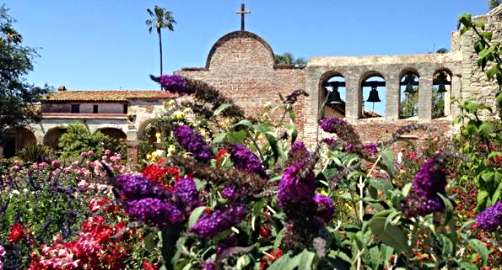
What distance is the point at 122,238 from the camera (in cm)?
345

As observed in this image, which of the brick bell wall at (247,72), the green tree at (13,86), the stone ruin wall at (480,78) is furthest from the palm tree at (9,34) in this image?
the stone ruin wall at (480,78)

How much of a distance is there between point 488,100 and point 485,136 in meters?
9.62

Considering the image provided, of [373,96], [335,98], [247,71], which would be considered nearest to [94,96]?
[247,71]

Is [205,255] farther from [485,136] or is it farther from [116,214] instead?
[485,136]

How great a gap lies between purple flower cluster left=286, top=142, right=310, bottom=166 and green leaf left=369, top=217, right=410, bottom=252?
12.6 inches

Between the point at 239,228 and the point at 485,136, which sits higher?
the point at 485,136

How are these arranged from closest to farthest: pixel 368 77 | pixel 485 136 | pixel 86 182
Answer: pixel 485 136
pixel 86 182
pixel 368 77

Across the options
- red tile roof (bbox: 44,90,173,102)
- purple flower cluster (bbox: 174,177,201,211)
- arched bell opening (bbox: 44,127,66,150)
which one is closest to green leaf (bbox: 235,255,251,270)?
purple flower cluster (bbox: 174,177,201,211)

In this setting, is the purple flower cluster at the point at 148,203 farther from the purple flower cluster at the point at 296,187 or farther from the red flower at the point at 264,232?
the red flower at the point at 264,232

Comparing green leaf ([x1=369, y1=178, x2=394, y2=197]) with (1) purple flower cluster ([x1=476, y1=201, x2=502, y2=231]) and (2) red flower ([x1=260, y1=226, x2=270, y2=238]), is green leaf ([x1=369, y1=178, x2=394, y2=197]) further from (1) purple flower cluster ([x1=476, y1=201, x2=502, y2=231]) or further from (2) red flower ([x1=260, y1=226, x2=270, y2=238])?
(2) red flower ([x1=260, y1=226, x2=270, y2=238])

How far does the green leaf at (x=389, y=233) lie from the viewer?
194cm

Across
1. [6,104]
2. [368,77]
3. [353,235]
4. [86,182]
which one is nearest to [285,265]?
[353,235]

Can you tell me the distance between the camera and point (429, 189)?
1802 mm

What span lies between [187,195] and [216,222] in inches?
9.3
